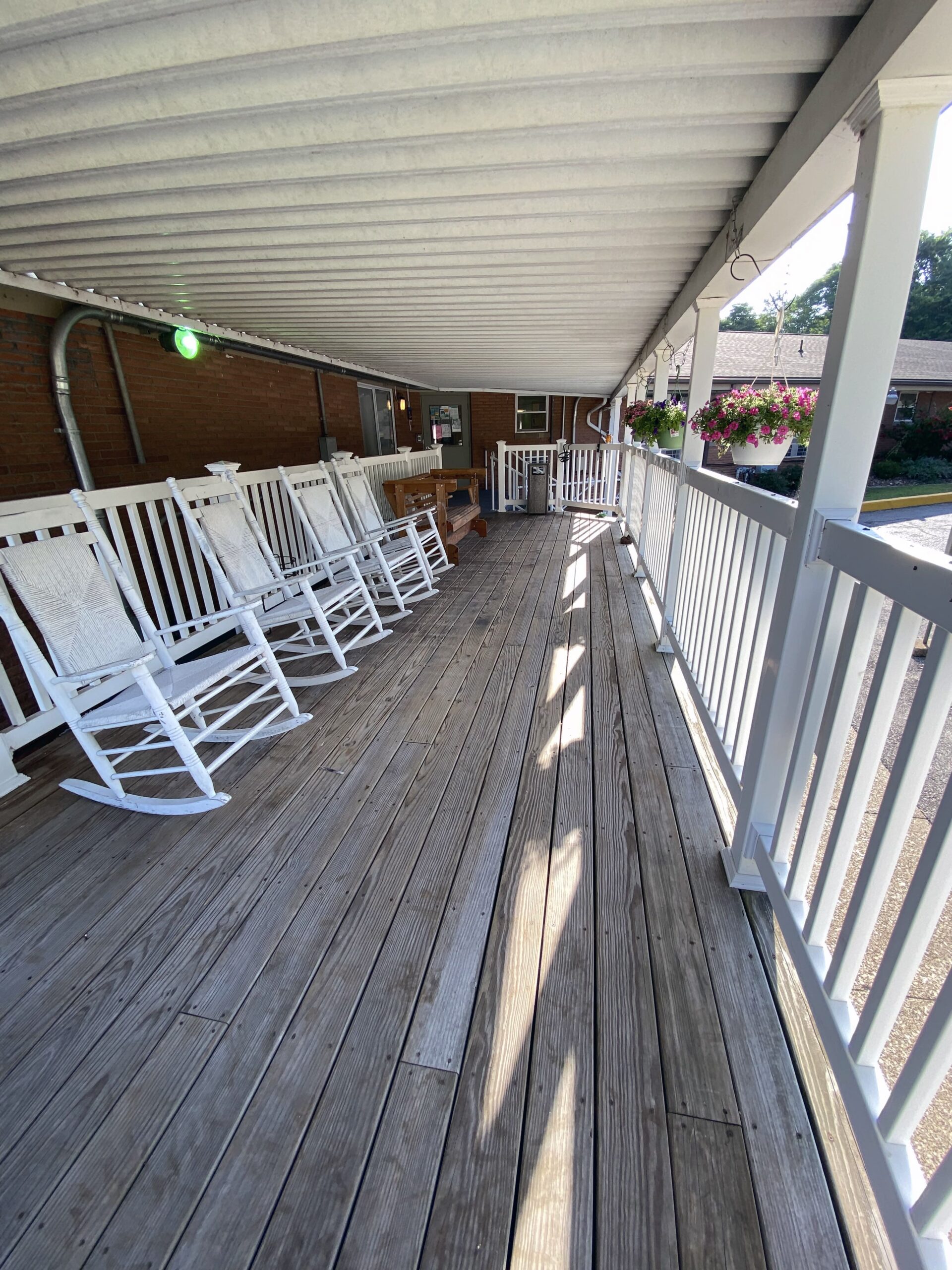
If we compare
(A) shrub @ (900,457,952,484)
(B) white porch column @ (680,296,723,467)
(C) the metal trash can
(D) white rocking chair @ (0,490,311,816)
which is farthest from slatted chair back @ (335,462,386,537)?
(A) shrub @ (900,457,952,484)

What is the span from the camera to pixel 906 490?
622cm

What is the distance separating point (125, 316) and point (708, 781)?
4716 mm

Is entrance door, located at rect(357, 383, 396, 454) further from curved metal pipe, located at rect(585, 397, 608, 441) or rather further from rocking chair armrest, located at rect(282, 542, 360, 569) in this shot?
rocking chair armrest, located at rect(282, 542, 360, 569)

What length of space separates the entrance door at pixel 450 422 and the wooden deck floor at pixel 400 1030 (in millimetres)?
10940

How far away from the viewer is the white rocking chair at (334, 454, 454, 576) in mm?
4574

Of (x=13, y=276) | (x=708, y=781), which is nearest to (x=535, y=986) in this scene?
(x=708, y=781)

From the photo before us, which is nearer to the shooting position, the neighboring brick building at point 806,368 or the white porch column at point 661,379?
the white porch column at point 661,379

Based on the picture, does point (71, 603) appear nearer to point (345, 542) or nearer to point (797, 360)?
point (345, 542)

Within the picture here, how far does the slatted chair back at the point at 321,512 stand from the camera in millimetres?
3855

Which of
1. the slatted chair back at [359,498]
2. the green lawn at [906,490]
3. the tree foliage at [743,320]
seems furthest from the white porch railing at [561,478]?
the tree foliage at [743,320]

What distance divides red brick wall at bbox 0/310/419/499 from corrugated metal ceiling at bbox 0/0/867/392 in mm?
617

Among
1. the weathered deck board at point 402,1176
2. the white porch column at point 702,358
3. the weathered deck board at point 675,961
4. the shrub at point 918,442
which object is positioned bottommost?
the weathered deck board at point 675,961

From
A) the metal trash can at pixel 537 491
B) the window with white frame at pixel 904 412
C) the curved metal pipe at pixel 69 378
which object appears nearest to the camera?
the curved metal pipe at pixel 69 378

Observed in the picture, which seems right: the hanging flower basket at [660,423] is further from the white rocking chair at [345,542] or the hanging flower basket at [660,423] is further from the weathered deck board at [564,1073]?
the weathered deck board at [564,1073]
